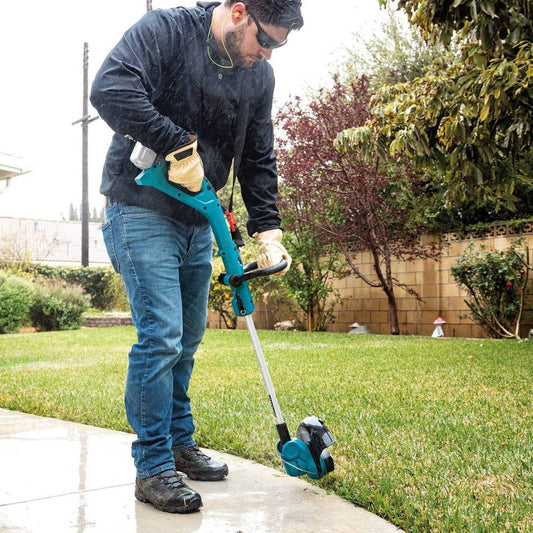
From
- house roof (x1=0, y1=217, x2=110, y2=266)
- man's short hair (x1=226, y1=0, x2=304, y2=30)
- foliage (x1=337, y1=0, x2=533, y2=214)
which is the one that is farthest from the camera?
house roof (x1=0, y1=217, x2=110, y2=266)

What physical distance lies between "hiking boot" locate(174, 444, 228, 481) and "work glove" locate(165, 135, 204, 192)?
1.08 m

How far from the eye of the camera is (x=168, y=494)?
7.17 ft

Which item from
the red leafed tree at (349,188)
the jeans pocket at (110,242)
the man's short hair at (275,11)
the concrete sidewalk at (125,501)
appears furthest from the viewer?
the red leafed tree at (349,188)

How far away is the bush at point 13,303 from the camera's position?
547 inches

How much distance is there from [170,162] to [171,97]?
1.10 ft

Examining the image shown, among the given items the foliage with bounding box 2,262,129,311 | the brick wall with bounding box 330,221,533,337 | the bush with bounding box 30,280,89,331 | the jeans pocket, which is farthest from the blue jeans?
the foliage with bounding box 2,262,129,311

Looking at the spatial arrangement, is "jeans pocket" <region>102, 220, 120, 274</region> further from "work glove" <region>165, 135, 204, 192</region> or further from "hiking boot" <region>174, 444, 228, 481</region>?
"hiking boot" <region>174, 444, 228, 481</region>

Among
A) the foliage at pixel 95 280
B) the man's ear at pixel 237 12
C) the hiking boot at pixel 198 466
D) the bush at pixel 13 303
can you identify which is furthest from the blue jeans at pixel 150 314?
the foliage at pixel 95 280

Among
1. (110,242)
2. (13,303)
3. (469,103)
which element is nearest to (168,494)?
(110,242)

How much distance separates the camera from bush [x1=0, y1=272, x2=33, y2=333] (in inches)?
547

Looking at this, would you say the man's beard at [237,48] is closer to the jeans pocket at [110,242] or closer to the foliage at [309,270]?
the jeans pocket at [110,242]

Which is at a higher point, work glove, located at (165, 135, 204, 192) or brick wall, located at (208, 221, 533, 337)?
work glove, located at (165, 135, 204, 192)

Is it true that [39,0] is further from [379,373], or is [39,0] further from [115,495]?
[115,495]

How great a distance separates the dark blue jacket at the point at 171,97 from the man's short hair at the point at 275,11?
0.24m
